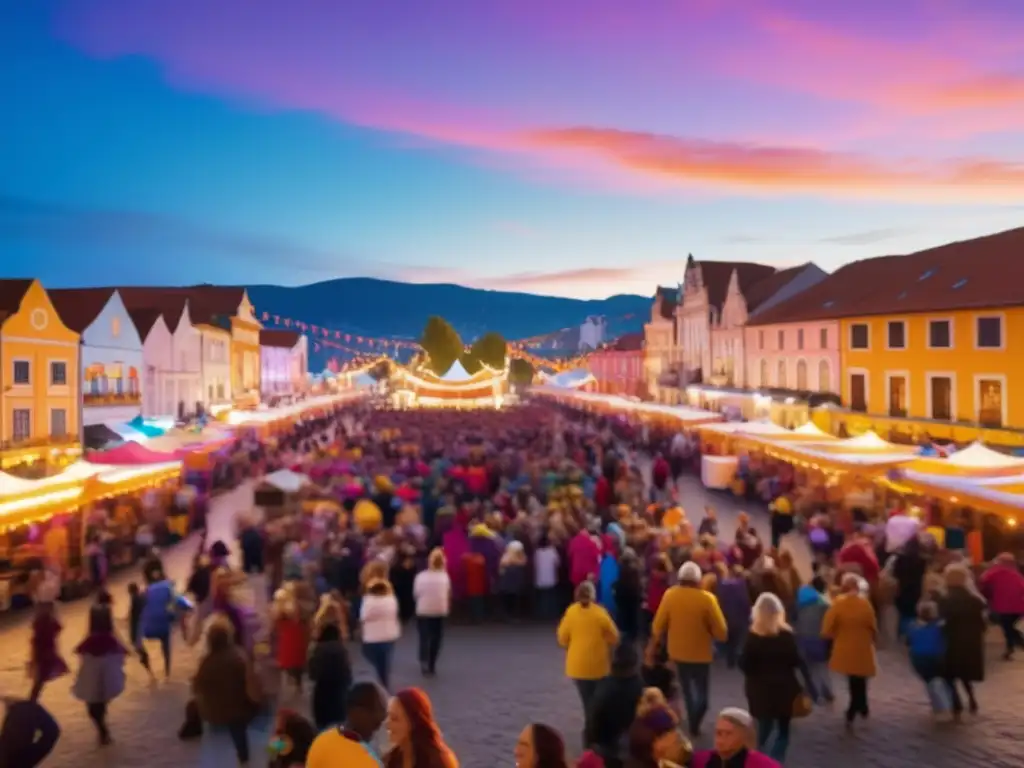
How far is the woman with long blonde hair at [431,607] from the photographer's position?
9.97 m

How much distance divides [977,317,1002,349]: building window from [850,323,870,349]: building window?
7587 mm

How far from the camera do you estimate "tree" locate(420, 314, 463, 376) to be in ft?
362

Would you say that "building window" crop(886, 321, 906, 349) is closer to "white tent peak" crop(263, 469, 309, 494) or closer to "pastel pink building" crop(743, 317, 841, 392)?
"pastel pink building" crop(743, 317, 841, 392)

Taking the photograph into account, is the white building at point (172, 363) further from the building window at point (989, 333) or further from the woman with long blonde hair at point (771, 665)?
the woman with long blonde hair at point (771, 665)

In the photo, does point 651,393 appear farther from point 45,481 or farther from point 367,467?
point 45,481

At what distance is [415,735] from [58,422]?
35278mm

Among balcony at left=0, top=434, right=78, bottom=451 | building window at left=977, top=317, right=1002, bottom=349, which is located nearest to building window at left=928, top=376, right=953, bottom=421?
building window at left=977, top=317, right=1002, bottom=349

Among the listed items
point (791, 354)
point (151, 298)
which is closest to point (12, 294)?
point (151, 298)

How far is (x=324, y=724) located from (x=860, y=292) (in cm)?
4018

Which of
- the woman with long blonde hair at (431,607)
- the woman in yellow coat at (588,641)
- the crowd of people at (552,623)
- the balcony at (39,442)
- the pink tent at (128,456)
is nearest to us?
the crowd of people at (552,623)

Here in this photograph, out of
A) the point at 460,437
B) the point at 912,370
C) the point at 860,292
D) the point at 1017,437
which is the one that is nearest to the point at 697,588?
the point at 460,437

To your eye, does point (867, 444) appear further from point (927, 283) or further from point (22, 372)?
point (22, 372)

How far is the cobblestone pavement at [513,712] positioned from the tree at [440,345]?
323 ft

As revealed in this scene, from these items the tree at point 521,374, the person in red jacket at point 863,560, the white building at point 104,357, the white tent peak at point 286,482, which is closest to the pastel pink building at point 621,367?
the tree at point 521,374
